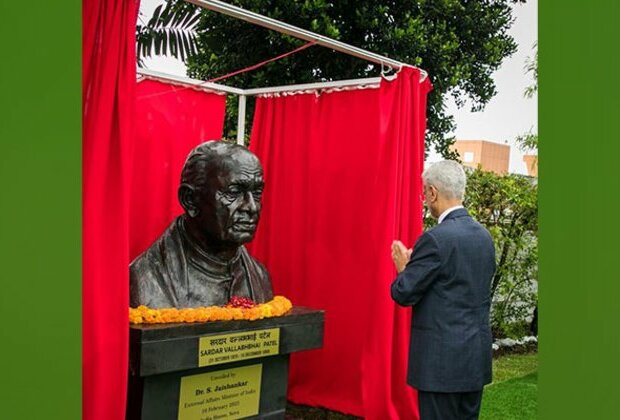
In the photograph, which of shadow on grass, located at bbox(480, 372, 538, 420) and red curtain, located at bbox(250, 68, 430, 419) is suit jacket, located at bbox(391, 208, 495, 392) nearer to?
red curtain, located at bbox(250, 68, 430, 419)

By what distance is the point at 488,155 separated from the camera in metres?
8.47

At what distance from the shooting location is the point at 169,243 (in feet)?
12.7

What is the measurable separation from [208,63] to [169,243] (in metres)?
4.93

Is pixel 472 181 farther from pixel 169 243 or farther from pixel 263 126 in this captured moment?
pixel 169 243

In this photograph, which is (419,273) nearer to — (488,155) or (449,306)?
(449,306)

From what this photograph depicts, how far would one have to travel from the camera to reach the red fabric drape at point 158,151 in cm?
457

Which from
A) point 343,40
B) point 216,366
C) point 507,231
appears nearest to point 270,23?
point 216,366

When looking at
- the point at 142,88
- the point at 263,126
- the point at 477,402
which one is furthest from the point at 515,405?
the point at 142,88

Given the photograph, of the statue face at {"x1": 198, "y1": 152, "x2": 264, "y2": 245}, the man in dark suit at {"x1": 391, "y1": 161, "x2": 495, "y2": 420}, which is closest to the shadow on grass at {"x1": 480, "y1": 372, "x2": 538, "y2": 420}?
the man in dark suit at {"x1": 391, "y1": 161, "x2": 495, "y2": 420}

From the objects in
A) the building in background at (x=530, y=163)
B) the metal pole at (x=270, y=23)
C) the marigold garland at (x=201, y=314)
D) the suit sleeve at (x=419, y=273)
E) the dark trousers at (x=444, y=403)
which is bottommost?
the dark trousers at (x=444, y=403)

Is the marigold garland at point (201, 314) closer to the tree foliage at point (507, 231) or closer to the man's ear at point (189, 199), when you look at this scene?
the man's ear at point (189, 199)

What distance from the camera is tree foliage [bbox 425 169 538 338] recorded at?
7.72 metres

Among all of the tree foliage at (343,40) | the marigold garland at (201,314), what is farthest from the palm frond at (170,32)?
the marigold garland at (201,314)

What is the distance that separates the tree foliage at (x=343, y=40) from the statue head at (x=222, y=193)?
4.13 meters
